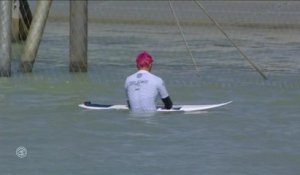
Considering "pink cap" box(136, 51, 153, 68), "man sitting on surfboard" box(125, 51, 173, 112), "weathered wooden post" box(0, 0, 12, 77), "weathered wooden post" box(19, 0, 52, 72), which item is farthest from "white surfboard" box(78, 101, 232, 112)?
"weathered wooden post" box(19, 0, 52, 72)

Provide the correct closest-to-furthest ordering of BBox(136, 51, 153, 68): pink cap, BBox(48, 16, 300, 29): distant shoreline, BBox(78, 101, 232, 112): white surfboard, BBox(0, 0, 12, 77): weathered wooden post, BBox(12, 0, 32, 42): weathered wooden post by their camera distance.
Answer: BBox(136, 51, 153, 68): pink cap → BBox(78, 101, 232, 112): white surfboard → BBox(0, 0, 12, 77): weathered wooden post → BBox(12, 0, 32, 42): weathered wooden post → BBox(48, 16, 300, 29): distant shoreline

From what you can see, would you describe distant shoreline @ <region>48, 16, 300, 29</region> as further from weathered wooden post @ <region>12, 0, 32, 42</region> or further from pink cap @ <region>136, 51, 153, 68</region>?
pink cap @ <region>136, 51, 153, 68</region>

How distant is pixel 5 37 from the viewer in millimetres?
18859

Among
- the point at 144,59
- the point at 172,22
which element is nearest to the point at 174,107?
the point at 144,59

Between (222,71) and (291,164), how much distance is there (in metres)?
8.26

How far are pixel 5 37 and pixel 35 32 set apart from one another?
87cm

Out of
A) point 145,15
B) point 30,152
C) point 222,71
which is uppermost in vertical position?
point 30,152

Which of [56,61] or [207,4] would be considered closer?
[56,61]

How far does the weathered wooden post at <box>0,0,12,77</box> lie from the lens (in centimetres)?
1883

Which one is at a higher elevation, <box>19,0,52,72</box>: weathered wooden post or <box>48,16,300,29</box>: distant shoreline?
<box>19,0,52,72</box>: weathered wooden post

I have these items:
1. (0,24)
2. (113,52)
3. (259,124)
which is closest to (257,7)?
(113,52)

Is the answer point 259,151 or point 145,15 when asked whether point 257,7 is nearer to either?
point 145,15

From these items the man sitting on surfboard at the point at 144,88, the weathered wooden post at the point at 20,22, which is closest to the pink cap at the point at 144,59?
the man sitting on surfboard at the point at 144,88

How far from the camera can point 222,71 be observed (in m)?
20.2
